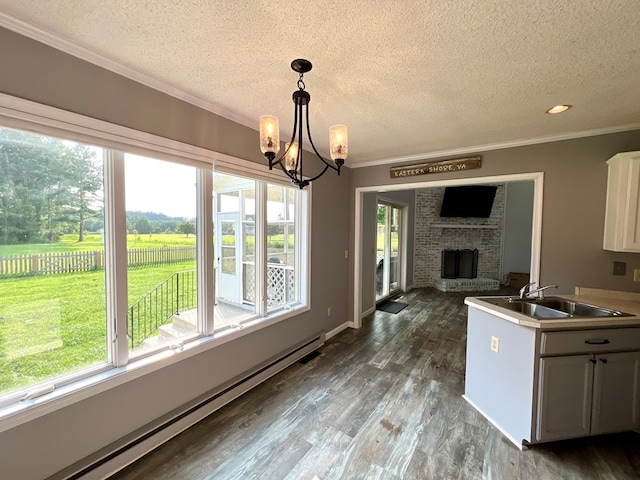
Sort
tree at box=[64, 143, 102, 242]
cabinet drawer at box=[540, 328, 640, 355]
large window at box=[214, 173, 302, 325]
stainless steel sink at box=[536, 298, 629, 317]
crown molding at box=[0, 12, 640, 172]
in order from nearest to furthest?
crown molding at box=[0, 12, 640, 172] → tree at box=[64, 143, 102, 242] → cabinet drawer at box=[540, 328, 640, 355] → stainless steel sink at box=[536, 298, 629, 317] → large window at box=[214, 173, 302, 325]

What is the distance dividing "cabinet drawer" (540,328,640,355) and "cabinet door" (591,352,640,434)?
7 centimetres

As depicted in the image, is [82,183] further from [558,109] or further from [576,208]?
[576,208]

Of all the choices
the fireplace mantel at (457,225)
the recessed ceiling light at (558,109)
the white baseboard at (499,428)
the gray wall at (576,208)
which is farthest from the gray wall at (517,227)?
the white baseboard at (499,428)

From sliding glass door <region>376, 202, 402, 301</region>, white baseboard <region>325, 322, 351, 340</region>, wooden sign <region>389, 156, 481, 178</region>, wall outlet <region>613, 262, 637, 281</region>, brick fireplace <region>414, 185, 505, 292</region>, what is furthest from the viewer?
brick fireplace <region>414, 185, 505, 292</region>

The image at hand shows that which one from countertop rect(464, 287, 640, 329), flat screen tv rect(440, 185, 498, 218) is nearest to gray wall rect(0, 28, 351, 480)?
countertop rect(464, 287, 640, 329)

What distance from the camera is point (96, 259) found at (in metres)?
1.64

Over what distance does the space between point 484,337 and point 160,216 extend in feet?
9.09

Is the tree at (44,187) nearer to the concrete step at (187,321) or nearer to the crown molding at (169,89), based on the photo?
the crown molding at (169,89)

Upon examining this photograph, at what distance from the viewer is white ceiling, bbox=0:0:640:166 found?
1.16m


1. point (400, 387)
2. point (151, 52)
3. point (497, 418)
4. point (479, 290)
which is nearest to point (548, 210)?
point (497, 418)

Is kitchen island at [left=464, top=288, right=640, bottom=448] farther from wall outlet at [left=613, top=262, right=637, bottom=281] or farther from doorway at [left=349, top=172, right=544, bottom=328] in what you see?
doorway at [left=349, top=172, right=544, bottom=328]

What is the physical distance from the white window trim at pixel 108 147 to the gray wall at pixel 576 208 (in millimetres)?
3017

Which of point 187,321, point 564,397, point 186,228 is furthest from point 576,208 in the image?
point 187,321

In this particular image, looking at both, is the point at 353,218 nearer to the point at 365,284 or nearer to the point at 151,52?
the point at 365,284
